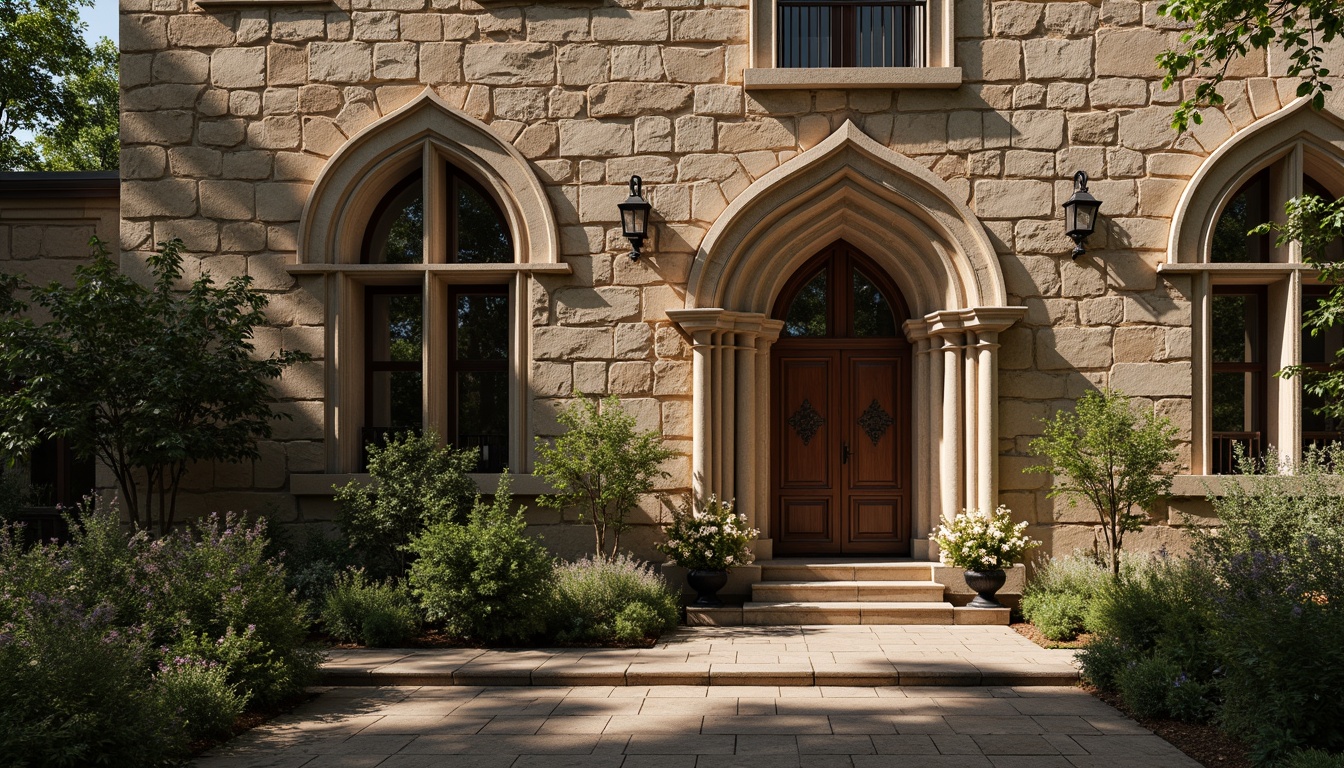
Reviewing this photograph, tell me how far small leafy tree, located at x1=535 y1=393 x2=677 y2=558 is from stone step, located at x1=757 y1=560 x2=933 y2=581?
155 centimetres

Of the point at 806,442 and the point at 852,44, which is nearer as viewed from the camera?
the point at 852,44

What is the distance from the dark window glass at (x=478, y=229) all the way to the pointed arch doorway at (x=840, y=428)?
3076mm

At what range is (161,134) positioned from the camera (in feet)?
Result: 32.6

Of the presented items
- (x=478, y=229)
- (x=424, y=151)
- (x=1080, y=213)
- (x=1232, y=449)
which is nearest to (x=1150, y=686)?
(x=1232, y=449)

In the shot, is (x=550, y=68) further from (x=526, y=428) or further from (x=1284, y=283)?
(x=1284, y=283)

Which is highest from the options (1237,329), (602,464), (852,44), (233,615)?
(852,44)

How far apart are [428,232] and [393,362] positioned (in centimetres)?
144

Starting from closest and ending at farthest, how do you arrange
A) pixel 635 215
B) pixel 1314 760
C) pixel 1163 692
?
pixel 1314 760 → pixel 1163 692 → pixel 635 215

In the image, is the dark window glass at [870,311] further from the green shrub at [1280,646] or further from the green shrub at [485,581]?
the green shrub at [1280,646]

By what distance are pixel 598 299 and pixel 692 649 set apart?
3.66 meters

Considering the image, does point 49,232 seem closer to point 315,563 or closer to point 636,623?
point 315,563

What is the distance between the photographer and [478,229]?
10289 millimetres

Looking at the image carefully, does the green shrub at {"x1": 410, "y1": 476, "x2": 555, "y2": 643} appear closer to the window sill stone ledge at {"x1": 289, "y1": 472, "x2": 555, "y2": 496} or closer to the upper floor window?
the window sill stone ledge at {"x1": 289, "y1": 472, "x2": 555, "y2": 496}

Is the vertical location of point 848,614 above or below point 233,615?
below
